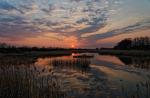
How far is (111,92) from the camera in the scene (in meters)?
10.1

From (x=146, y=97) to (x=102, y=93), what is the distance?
221cm

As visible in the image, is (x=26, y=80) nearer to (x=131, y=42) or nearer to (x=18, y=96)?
(x=18, y=96)

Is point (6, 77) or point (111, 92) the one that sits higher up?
point (6, 77)

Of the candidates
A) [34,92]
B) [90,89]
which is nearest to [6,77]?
[34,92]

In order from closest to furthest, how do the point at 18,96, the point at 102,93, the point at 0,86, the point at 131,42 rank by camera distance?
the point at 18,96 < the point at 0,86 < the point at 102,93 < the point at 131,42

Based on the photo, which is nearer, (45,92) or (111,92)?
(45,92)

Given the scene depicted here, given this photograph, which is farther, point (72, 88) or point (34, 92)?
point (72, 88)

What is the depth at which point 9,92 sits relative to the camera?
27.8ft

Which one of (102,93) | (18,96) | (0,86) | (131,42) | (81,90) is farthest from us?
(131,42)

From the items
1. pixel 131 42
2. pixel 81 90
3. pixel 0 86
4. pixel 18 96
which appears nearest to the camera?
pixel 18 96

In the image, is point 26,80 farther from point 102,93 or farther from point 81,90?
point 102,93

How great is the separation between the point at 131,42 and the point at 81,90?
12476 centimetres

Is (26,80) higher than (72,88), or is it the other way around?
(26,80)

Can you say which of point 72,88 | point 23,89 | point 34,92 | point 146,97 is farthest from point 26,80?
point 146,97
